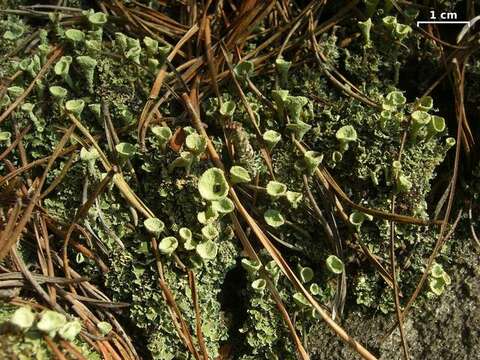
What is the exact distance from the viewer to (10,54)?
2.47 metres

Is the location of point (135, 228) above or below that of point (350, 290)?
above

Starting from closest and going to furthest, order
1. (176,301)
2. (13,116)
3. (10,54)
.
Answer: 1. (176,301)
2. (13,116)
3. (10,54)

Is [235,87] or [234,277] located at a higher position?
[235,87]

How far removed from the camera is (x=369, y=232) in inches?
87.0

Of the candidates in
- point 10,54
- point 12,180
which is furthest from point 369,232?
point 10,54

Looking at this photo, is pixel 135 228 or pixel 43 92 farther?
pixel 43 92

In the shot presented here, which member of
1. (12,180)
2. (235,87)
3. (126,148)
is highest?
(235,87)

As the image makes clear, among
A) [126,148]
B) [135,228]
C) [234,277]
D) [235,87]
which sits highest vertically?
[235,87]

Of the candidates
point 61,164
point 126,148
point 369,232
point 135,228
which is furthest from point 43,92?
point 369,232

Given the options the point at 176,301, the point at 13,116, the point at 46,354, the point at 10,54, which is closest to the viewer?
the point at 46,354

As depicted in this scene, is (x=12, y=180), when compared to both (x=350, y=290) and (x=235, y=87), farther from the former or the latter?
Answer: (x=350, y=290)

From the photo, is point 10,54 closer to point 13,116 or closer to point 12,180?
point 13,116

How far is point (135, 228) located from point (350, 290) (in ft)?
2.99

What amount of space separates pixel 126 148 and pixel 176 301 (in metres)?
0.64
